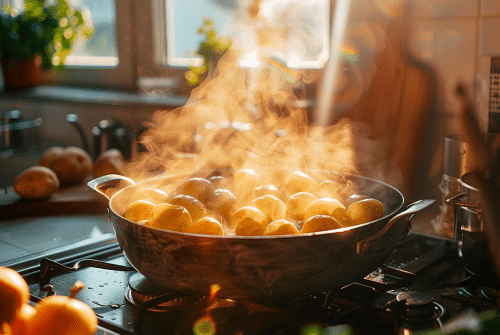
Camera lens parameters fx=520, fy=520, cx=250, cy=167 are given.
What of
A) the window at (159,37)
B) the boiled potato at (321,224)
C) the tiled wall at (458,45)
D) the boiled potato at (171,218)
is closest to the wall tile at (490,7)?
the tiled wall at (458,45)

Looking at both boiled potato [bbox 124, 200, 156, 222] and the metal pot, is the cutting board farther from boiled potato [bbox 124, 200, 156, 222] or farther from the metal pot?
the metal pot

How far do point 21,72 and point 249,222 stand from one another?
8.40 ft

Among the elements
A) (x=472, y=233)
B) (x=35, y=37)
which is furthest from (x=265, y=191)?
(x=35, y=37)

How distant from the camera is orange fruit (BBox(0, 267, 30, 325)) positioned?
1.73ft

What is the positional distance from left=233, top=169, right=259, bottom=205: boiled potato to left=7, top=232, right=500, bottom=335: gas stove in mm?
227

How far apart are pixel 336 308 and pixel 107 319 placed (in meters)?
0.30

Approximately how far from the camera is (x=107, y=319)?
68cm

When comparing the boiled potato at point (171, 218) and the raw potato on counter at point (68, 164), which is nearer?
the boiled potato at point (171, 218)

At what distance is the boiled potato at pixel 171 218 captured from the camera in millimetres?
724

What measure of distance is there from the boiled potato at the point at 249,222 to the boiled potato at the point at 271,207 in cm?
4

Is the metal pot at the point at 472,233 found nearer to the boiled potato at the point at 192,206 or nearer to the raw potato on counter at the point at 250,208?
the raw potato on counter at the point at 250,208

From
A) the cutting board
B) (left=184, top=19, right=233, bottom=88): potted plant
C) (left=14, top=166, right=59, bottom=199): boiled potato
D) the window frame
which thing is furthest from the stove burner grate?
the window frame

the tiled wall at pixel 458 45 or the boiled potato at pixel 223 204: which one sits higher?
the tiled wall at pixel 458 45

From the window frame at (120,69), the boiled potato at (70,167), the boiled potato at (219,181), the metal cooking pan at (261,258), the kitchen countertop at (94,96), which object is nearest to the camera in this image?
the metal cooking pan at (261,258)
